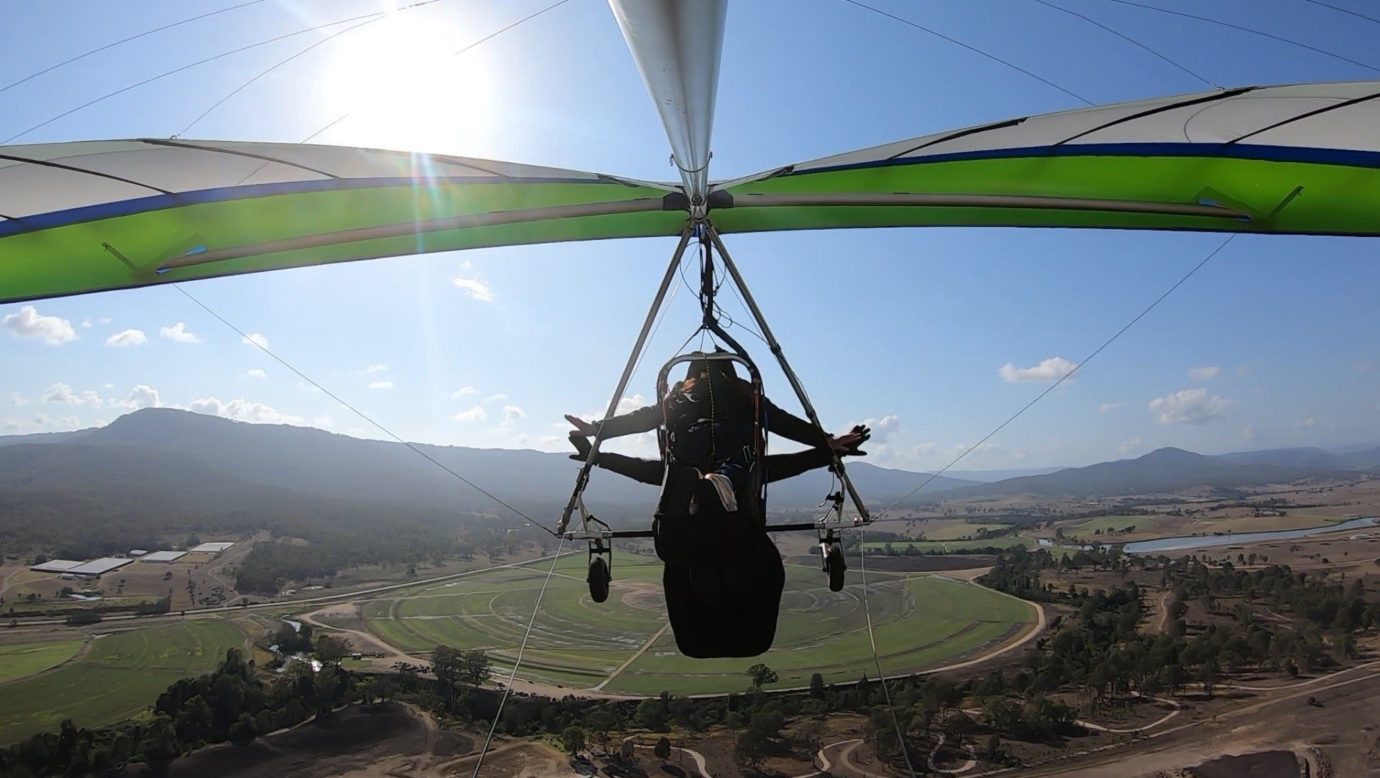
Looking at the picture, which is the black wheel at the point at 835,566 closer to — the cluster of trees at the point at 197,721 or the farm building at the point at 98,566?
the cluster of trees at the point at 197,721

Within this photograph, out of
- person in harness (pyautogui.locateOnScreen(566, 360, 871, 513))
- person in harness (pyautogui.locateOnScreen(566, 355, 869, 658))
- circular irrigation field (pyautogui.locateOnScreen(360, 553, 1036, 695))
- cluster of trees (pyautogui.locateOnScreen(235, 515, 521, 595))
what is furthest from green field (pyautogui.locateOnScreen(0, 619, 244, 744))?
→ person in harness (pyautogui.locateOnScreen(566, 355, 869, 658))

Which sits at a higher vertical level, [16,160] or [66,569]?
[16,160]

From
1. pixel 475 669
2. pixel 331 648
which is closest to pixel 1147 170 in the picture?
pixel 475 669

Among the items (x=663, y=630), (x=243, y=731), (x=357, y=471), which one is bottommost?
(x=663, y=630)

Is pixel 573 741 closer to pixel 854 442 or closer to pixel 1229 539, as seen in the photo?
pixel 854 442

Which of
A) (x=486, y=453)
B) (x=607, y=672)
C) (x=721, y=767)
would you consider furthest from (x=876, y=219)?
(x=486, y=453)

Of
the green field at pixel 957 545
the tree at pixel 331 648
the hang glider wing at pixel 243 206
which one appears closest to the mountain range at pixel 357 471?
the green field at pixel 957 545

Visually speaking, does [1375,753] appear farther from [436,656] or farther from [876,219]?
[436,656]
